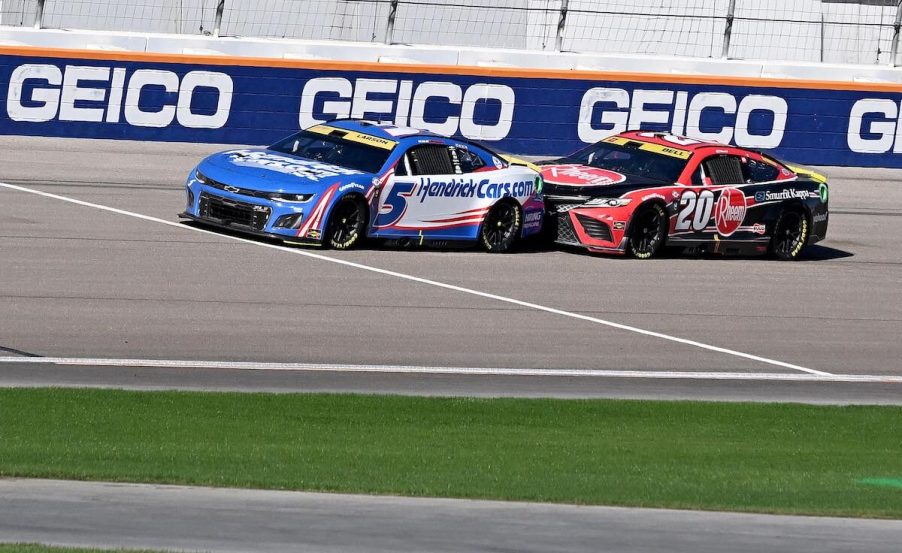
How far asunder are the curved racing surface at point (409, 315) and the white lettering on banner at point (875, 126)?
605 centimetres

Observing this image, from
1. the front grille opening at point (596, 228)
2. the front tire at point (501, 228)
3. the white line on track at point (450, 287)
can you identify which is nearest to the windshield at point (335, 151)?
the white line on track at point (450, 287)

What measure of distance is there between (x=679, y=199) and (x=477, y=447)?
8.93 meters

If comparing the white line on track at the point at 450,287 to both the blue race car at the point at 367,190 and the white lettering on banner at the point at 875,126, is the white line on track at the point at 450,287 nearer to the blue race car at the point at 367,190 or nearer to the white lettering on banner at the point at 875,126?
the blue race car at the point at 367,190

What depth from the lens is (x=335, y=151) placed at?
17.6 meters

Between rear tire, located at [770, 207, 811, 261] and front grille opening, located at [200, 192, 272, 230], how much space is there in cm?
672

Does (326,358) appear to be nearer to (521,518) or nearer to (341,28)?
(521,518)

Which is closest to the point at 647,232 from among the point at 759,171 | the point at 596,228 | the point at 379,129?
the point at 596,228

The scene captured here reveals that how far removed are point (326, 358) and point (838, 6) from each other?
16855mm

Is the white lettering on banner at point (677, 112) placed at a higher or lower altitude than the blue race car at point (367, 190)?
higher

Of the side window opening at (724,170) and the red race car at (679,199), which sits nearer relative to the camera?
the red race car at (679,199)

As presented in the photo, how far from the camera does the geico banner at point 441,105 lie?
75.6ft

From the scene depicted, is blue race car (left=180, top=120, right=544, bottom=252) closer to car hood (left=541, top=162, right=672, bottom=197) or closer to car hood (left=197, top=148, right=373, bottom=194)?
car hood (left=197, top=148, right=373, bottom=194)

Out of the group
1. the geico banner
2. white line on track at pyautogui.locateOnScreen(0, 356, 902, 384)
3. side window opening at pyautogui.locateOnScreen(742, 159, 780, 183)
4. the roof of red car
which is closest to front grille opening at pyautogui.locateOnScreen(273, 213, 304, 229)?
white line on track at pyautogui.locateOnScreen(0, 356, 902, 384)

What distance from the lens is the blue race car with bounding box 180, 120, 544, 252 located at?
16578mm
